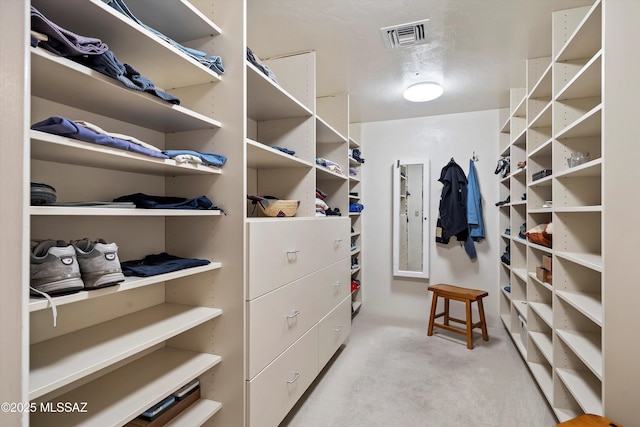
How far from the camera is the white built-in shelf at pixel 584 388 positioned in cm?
146

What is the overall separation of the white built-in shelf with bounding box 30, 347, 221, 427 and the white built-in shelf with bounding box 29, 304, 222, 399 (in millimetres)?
181

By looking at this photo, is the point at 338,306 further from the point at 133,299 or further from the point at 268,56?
the point at 268,56

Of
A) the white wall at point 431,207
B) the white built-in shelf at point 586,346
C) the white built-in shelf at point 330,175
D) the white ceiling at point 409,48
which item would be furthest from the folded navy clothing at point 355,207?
the white built-in shelf at point 586,346

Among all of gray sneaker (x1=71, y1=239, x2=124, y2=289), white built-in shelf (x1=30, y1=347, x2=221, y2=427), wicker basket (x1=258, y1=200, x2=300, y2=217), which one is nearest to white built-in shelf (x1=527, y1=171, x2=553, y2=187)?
wicker basket (x1=258, y1=200, x2=300, y2=217)

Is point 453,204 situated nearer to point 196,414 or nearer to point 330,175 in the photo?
point 330,175

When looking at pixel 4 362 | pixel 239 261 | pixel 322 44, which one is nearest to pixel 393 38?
pixel 322 44

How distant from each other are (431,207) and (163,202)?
10.4ft

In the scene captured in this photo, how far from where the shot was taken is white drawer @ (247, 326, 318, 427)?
57.8 inches

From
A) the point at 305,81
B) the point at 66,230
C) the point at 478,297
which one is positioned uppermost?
the point at 305,81

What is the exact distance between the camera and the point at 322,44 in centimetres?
215

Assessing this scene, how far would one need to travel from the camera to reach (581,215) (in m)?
1.76

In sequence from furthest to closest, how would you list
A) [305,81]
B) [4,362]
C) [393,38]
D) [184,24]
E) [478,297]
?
[478,297] → [305,81] → [393,38] → [184,24] → [4,362]

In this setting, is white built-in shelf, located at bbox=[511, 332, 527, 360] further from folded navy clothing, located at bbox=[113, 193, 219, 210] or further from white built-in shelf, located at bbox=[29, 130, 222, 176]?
white built-in shelf, located at bbox=[29, 130, 222, 176]

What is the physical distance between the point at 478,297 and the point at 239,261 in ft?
8.17
